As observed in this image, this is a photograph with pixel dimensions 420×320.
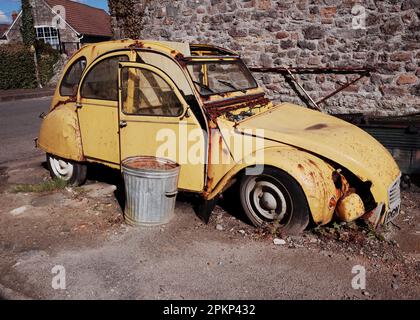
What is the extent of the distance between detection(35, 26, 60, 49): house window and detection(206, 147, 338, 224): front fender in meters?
30.2

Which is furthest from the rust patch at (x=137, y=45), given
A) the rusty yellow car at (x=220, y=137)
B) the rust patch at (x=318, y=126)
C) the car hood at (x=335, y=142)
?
the rust patch at (x=318, y=126)

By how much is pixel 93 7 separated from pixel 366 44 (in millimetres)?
34114

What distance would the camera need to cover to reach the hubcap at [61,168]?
19.1 feet

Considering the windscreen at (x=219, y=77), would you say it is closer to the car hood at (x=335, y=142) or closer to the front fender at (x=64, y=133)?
the car hood at (x=335, y=142)

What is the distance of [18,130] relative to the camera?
32.9 ft

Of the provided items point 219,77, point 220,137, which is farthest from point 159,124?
point 219,77

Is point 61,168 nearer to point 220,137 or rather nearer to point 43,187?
point 43,187

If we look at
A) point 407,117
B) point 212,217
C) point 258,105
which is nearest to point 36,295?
point 212,217

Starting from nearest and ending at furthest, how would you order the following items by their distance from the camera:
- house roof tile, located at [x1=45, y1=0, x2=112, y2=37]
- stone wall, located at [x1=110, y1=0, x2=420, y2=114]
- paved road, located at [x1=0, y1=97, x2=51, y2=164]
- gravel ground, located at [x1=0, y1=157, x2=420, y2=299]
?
gravel ground, located at [x1=0, y1=157, x2=420, y2=299]
stone wall, located at [x1=110, y1=0, x2=420, y2=114]
paved road, located at [x1=0, y1=97, x2=51, y2=164]
house roof tile, located at [x1=45, y1=0, x2=112, y2=37]

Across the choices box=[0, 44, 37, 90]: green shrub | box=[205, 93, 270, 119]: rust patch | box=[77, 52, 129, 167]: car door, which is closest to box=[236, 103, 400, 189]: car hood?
box=[205, 93, 270, 119]: rust patch

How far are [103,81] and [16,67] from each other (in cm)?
1800

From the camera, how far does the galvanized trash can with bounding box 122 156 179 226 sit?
4301 mm

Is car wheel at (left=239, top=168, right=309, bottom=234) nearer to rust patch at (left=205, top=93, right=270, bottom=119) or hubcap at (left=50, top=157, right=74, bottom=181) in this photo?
rust patch at (left=205, top=93, right=270, bottom=119)
